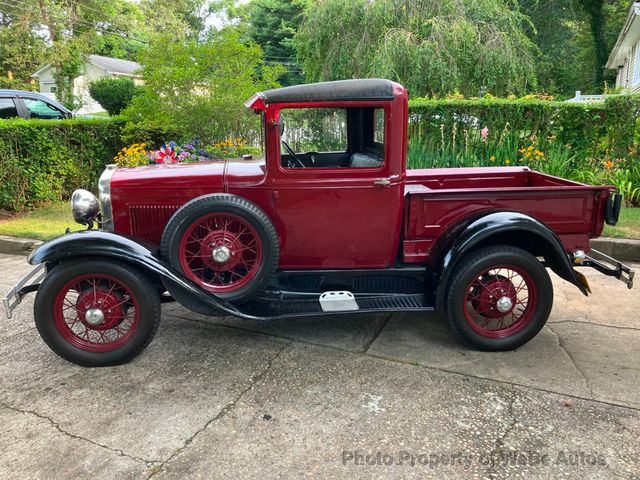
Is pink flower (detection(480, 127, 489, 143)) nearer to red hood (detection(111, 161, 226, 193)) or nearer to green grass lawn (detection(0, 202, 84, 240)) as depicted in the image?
red hood (detection(111, 161, 226, 193))

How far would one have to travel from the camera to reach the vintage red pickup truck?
323 cm

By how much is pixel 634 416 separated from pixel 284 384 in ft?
6.56

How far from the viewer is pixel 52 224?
702 cm

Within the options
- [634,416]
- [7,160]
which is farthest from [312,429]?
[7,160]

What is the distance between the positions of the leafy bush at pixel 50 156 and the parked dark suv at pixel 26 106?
3.15 m

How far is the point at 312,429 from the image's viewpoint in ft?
8.64

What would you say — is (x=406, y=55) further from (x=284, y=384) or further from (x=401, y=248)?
(x=284, y=384)

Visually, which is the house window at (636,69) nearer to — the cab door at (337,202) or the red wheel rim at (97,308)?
the cab door at (337,202)

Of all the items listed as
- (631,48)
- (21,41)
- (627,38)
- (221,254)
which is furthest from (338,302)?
(21,41)

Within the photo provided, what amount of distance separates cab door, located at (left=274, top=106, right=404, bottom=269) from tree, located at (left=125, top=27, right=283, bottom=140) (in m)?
4.87

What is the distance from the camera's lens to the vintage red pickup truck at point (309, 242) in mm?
3230

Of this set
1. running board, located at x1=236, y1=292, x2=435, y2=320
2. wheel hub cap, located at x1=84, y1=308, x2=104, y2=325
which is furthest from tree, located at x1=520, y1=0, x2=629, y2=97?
wheel hub cap, located at x1=84, y1=308, x2=104, y2=325

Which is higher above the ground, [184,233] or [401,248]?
[184,233]

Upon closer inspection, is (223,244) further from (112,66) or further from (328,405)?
(112,66)
